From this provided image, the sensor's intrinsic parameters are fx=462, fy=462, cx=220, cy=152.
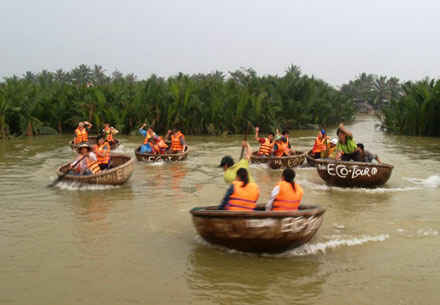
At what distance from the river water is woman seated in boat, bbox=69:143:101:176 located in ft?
1.66

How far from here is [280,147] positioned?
572 inches

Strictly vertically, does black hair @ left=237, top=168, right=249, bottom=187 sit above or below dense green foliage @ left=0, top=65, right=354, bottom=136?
below

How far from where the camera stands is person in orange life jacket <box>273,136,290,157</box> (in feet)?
47.7

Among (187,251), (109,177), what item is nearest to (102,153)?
(109,177)

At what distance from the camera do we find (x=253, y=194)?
654cm

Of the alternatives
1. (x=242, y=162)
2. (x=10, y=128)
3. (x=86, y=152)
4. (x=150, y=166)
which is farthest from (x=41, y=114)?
(x=242, y=162)

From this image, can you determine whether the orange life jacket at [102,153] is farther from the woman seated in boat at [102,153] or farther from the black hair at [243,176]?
the black hair at [243,176]

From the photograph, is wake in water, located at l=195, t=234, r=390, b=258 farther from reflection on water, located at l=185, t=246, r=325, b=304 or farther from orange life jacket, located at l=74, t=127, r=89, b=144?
orange life jacket, located at l=74, t=127, r=89, b=144

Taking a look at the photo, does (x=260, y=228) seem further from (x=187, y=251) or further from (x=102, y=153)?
(x=102, y=153)

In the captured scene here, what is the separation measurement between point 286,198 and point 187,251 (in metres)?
1.66

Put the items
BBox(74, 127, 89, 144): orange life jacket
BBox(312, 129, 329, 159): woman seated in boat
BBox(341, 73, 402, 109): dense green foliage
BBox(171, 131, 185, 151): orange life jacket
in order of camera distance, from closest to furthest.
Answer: BBox(312, 129, 329, 159): woman seated in boat → BBox(171, 131, 185, 151): orange life jacket → BBox(74, 127, 89, 144): orange life jacket → BBox(341, 73, 402, 109): dense green foliage

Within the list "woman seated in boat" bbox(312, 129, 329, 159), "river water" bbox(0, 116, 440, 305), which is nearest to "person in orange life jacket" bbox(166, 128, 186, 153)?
"river water" bbox(0, 116, 440, 305)

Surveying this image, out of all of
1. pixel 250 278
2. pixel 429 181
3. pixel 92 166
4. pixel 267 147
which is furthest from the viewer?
pixel 267 147

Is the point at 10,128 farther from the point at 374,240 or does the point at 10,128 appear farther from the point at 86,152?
the point at 374,240
